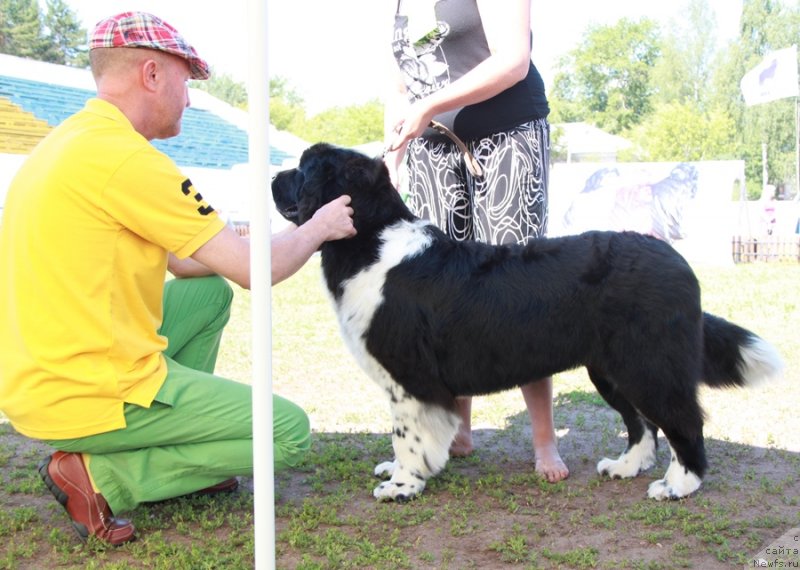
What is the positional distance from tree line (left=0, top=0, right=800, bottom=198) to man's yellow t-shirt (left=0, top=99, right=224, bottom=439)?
46.1 metres

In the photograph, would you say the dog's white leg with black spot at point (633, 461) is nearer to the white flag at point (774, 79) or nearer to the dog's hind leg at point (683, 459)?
the dog's hind leg at point (683, 459)

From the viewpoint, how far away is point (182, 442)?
2.65 metres

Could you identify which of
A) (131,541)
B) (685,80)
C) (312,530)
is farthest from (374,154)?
(685,80)

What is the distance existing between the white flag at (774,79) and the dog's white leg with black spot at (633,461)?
20.8 m

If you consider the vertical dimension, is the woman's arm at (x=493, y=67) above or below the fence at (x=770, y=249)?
above

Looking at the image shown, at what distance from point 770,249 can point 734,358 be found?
43.2 ft

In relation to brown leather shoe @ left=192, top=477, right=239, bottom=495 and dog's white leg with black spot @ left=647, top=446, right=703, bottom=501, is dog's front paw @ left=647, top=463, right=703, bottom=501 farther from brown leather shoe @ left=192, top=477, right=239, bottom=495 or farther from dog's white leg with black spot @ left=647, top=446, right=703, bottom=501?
brown leather shoe @ left=192, top=477, right=239, bottom=495

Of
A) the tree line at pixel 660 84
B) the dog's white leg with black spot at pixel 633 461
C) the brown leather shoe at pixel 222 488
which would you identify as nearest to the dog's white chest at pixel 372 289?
the brown leather shoe at pixel 222 488

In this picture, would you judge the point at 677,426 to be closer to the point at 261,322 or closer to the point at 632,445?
the point at 632,445

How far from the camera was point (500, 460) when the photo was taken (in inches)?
143

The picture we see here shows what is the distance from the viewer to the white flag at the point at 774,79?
828 inches

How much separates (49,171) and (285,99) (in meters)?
78.0

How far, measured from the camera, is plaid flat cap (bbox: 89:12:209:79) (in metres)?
2.44

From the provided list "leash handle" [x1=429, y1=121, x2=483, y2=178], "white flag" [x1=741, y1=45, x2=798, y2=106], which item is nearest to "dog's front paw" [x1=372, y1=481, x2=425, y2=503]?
"leash handle" [x1=429, y1=121, x2=483, y2=178]
